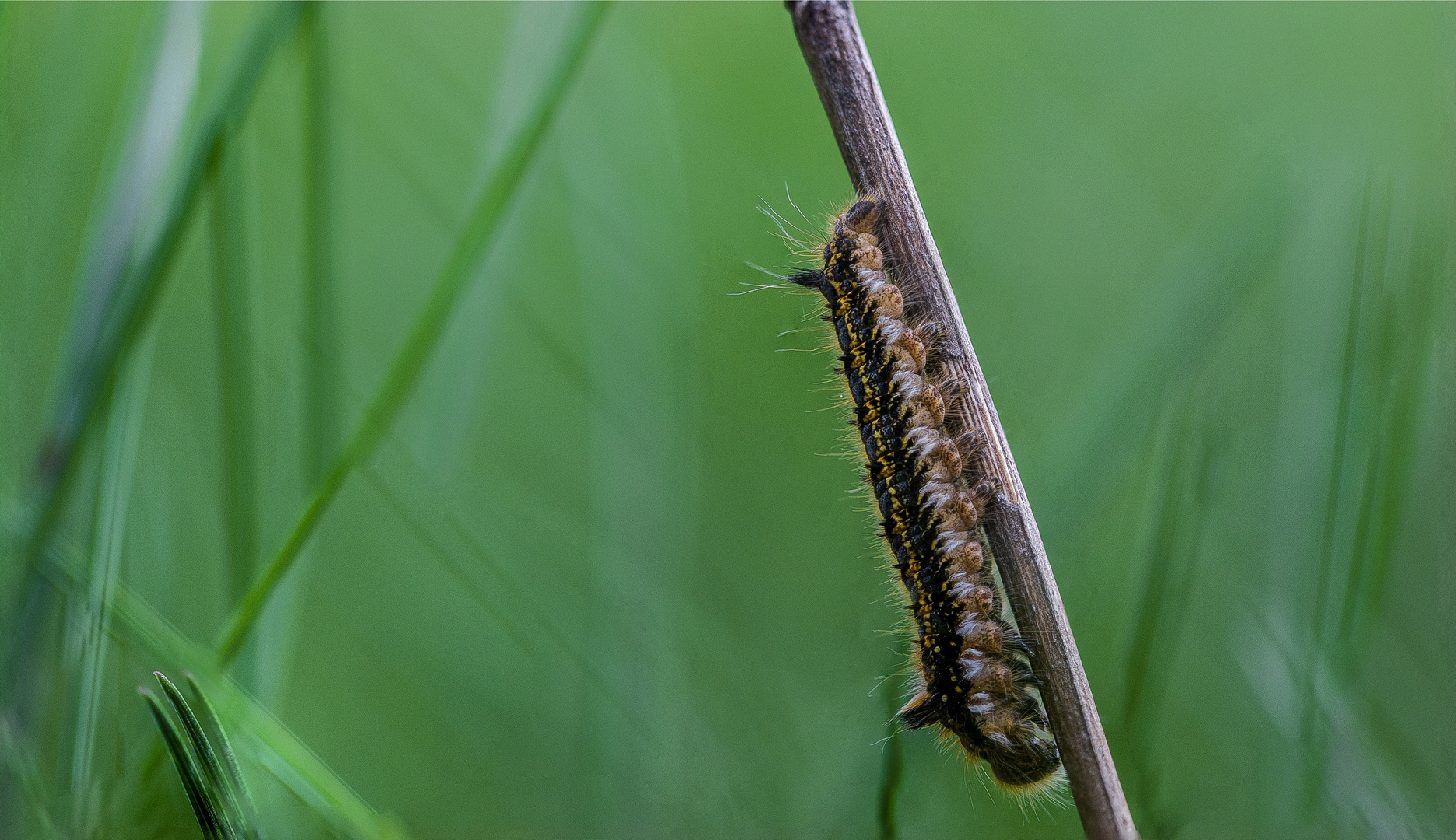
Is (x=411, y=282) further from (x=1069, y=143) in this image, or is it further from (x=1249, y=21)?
(x=1249, y=21)

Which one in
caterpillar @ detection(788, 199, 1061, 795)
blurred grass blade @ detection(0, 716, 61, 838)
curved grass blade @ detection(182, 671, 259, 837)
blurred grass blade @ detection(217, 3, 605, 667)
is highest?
blurred grass blade @ detection(217, 3, 605, 667)

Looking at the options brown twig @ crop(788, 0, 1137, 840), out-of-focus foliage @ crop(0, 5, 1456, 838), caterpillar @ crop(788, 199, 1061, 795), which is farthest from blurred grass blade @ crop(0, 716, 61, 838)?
brown twig @ crop(788, 0, 1137, 840)

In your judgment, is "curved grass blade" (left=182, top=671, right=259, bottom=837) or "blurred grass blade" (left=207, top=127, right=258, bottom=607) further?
"blurred grass blade" (left=207, top=127, right=258, bottom=607)

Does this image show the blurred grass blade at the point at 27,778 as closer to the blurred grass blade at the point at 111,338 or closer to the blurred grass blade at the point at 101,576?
the blurred grass blade at the point at 101,576

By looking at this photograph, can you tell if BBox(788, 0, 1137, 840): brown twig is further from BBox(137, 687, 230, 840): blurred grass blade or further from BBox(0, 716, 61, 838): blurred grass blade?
BBox(0, 716, 61, 838): blurred grass blade

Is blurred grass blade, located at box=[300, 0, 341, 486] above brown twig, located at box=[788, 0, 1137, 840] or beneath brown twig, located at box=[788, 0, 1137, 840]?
above

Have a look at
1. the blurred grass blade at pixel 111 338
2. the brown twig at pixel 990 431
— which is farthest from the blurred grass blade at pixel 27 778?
the brown twig at pixel 990 431
